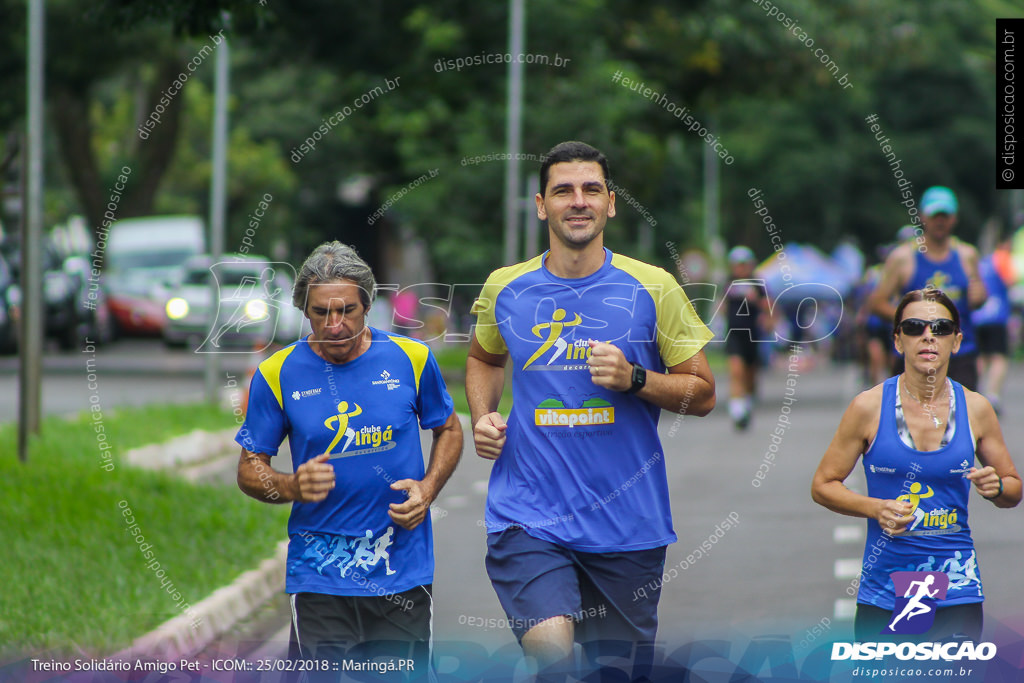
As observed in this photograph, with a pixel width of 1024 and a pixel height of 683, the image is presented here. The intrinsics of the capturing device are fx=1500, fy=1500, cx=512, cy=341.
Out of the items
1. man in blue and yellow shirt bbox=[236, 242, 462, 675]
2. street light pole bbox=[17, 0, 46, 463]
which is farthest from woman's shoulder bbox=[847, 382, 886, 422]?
street light pole bbox=[17, 0, 46, 463]

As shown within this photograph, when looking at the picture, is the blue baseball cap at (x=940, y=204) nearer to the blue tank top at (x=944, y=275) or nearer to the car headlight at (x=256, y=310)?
the blue tank top at (x=944, y=275)

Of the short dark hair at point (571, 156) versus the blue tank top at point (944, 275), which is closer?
the short dark hair at point (571, 156)

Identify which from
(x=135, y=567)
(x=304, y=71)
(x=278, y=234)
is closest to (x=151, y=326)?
(x=278, y=234)

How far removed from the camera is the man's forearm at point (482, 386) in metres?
4.54

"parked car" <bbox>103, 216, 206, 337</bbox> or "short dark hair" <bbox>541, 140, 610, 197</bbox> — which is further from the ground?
"parked car" <bbox>103, 216, 206, 337</bbox>

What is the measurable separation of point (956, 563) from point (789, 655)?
47.7 inches

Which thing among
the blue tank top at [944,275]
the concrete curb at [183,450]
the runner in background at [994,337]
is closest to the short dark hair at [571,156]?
the blue tank top at [944,275]

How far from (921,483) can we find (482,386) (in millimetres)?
1322

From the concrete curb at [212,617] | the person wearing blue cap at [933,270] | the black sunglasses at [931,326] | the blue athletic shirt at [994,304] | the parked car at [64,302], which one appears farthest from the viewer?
the parked car at [64,302]

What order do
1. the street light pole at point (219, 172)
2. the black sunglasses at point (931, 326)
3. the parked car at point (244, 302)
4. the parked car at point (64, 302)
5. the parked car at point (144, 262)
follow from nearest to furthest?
the black sunglasses at point (931, 326), the parked car at point (244, 302), the street light pole at point (219, 172), the parked car at point (64, 302), the parked car at point (144, 262)

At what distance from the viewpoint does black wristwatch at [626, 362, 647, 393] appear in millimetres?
4176

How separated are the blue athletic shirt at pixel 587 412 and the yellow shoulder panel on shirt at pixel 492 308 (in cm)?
7

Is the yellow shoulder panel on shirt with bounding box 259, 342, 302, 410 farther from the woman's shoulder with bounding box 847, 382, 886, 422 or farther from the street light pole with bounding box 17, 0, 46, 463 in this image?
the street light pole with bounding box 17, 0, 46, 463

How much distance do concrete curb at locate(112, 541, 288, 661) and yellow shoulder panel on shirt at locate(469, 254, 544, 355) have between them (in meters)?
2.15
